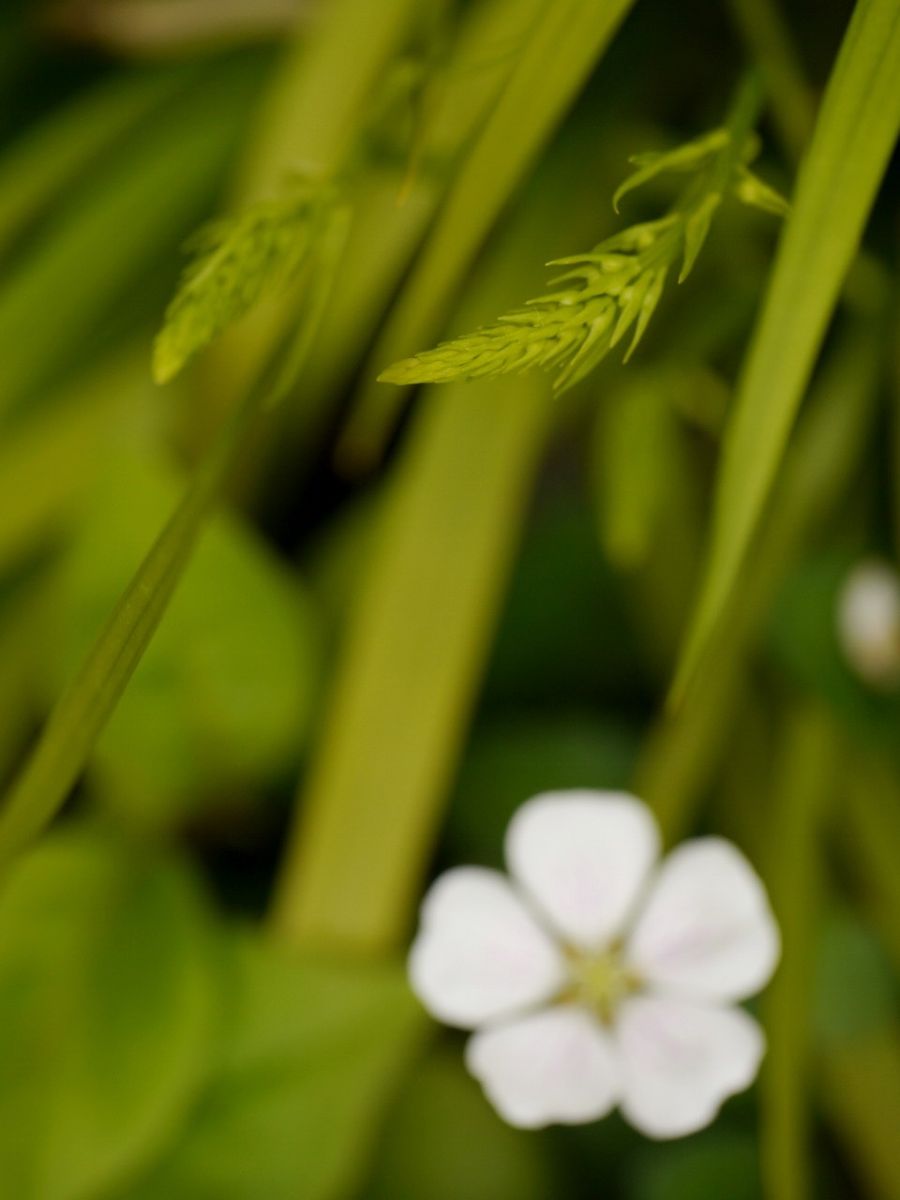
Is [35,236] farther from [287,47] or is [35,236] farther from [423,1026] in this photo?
[423,1026]

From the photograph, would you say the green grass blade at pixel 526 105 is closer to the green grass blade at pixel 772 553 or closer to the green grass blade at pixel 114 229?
the green grass blade at pixel 772 553

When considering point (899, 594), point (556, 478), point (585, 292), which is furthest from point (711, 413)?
point (585, 292)

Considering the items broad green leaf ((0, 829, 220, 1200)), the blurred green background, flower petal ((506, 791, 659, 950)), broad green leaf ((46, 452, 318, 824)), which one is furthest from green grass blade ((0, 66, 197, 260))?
flower petal ((506, 791, 659, 950))

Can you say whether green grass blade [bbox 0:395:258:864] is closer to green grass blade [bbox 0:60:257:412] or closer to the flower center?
the flower center

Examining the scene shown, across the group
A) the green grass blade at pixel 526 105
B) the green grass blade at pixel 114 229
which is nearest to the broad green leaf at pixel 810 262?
the green grass blade at pixel 526 105

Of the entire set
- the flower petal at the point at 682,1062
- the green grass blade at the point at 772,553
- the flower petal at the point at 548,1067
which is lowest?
the green grass blade at the point at 772,553

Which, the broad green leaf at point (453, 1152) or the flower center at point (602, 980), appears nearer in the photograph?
the flower center at point (602, 980)

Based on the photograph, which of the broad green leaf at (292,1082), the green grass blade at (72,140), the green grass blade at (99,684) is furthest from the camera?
the green grass blade at (72,140)
